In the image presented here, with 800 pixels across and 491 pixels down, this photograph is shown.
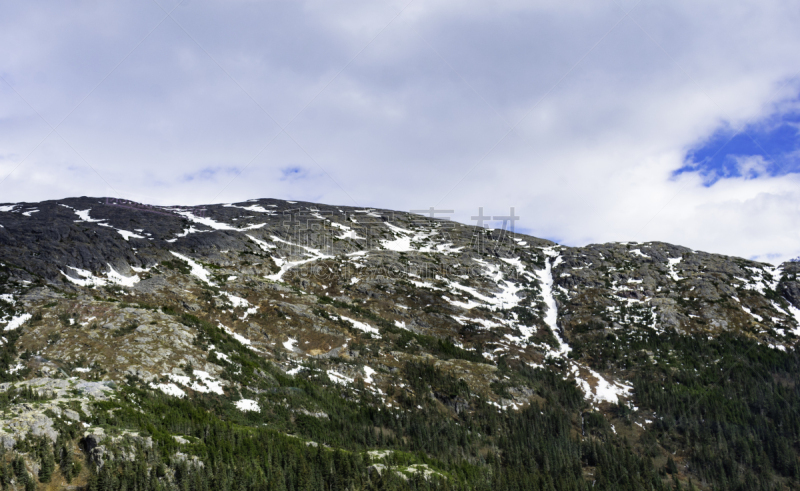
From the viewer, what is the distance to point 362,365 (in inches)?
2554

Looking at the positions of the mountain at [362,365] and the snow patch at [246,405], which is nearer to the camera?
the mountain at [362,365]

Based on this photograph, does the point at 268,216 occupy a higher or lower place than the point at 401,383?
higher

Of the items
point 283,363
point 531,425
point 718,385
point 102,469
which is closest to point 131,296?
point 283,363

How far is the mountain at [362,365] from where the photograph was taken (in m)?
32.7

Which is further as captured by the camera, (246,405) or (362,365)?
(362,365)

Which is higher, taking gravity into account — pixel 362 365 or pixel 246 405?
pixel 362 365

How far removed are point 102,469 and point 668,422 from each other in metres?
86.4

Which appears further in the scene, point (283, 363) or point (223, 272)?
point (223, 272)

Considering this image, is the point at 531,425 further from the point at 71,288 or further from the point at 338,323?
the point at 71,288

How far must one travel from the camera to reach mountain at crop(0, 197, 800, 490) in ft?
107

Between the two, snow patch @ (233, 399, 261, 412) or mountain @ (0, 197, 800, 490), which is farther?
snow patch @ (233, 399, 261, 412)

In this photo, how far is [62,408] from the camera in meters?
27.4

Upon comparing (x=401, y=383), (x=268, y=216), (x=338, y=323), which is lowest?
(x=401, y=383)

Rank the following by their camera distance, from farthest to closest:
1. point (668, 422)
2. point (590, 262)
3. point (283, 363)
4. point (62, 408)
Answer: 1. point (590, 262)
2. point (668, 422)
3. point (283, 363)
4. point (62, 408)
